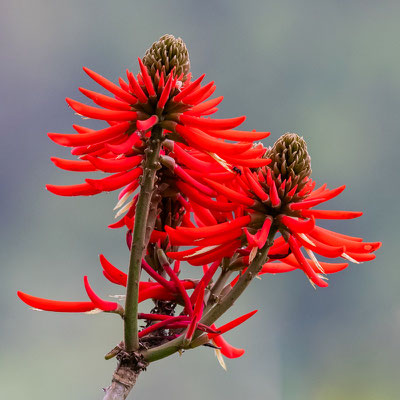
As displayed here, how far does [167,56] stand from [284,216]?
1.42 feet

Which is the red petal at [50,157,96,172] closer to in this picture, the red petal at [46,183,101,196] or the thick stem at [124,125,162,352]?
the red petal at [46,183,101,196]

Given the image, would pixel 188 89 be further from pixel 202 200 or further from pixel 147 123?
pixel 202 200

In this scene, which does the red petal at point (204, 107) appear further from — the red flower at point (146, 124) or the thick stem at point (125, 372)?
the thick stem at point (125, 372)

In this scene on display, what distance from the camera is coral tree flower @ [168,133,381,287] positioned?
1189 millimetres

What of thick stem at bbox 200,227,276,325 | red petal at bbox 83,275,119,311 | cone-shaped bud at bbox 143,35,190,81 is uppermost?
cone-shaped bud at bbox 143,35,190,81

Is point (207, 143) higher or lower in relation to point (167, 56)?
lower

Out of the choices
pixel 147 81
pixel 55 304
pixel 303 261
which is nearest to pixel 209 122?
pixel 147 81

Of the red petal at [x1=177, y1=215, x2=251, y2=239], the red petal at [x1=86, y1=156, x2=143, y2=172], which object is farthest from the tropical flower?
the red petal at [x1=86, y1=156, x2=143, y2=172]

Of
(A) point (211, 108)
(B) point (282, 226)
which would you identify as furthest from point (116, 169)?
(B) point (282, 226)

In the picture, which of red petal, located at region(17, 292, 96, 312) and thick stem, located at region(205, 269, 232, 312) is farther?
thick stem, located at region(205, 269, 232, 312)

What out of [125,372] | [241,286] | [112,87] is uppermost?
[112,87]

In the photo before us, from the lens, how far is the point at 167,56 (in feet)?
4.24

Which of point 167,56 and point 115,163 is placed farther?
point 167,56

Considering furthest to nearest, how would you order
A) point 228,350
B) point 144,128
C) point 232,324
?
point 228,350 → point 232,324 → point 144,128
